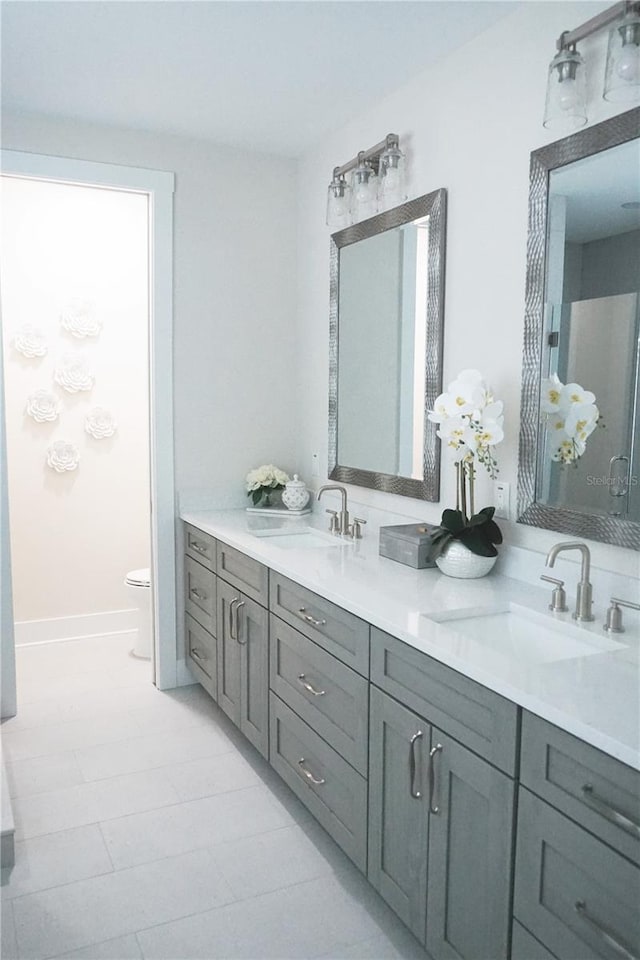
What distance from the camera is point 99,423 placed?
431cm

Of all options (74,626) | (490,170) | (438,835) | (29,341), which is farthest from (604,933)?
(29,341)

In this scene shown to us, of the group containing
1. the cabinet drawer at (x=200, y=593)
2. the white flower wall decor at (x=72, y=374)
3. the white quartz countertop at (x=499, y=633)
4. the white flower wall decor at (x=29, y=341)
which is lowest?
the cabinet drawer at (x=200, y=593)

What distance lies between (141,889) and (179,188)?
2823mm

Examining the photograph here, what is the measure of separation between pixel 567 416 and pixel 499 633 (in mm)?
626

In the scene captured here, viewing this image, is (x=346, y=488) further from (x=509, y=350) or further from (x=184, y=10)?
(x=184, y=10)

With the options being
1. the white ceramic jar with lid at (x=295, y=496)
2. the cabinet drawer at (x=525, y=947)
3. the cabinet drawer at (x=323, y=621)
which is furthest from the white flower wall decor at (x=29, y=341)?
the cabinet drawer at (x=525, y=947)

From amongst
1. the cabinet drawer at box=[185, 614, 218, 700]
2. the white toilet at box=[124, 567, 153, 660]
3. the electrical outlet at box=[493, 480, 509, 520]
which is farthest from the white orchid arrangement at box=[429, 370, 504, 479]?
the white toilet at box=[124, 567, 153, 660]

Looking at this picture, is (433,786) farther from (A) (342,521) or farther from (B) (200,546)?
(B) (200,546)

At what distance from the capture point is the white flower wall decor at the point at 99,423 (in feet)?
14.1

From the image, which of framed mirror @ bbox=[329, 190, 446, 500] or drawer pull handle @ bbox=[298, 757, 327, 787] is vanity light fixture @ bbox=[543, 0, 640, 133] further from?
drawer pull handle @ bbox=[298, 757, 327, 787]

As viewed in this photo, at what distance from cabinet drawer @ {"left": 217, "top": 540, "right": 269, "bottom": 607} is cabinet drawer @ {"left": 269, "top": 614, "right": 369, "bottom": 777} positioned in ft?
0.44

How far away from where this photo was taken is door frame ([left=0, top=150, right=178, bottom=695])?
3.22 metres

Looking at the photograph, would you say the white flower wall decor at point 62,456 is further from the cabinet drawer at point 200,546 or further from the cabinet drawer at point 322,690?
the cabinet drawer at point 322,690

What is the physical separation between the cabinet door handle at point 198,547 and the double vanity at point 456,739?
48cm
